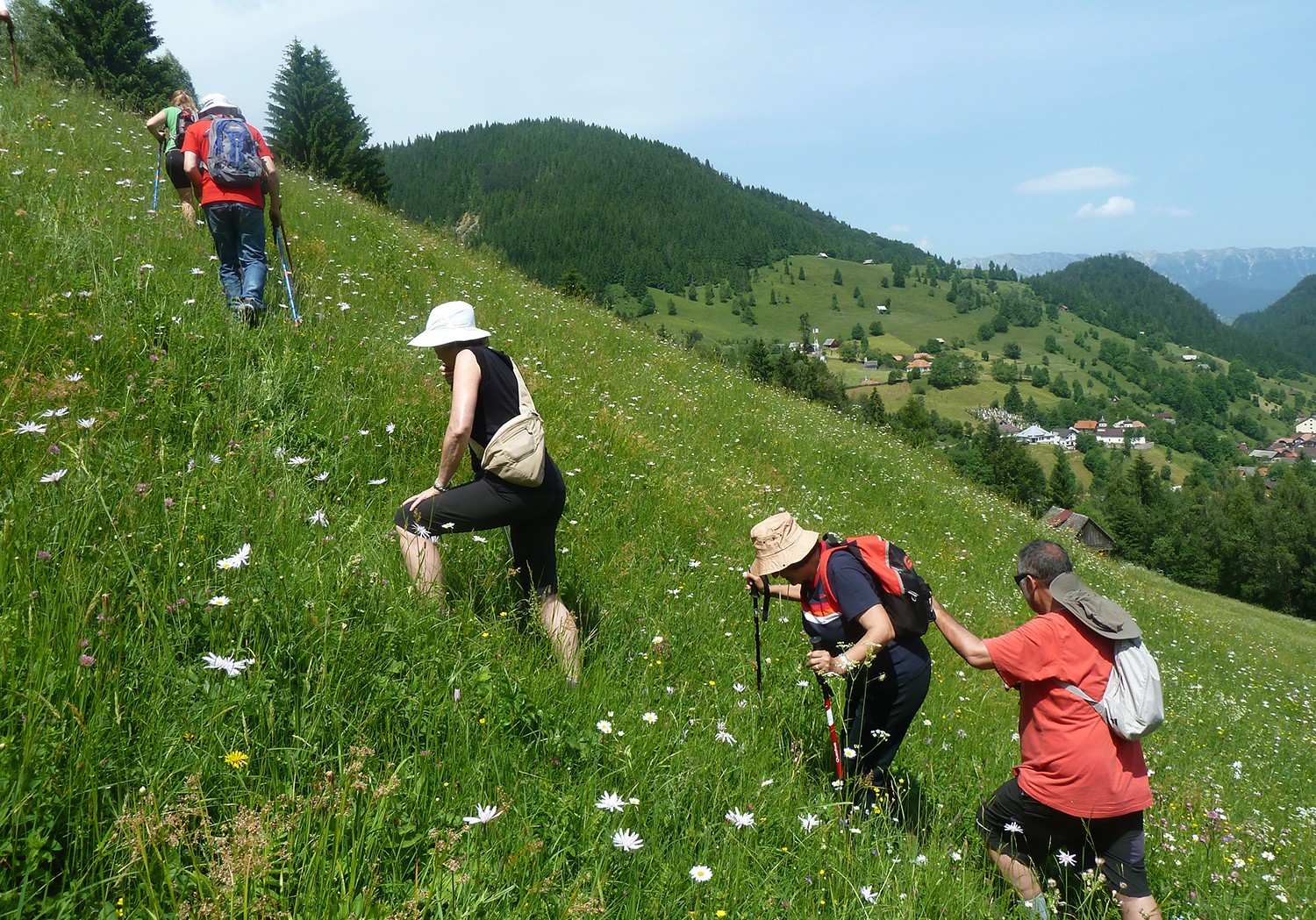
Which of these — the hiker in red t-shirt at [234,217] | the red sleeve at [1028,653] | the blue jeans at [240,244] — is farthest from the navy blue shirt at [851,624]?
the blue jeans at [240,244]

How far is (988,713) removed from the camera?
6.48m

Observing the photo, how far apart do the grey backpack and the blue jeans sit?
22.4 feet

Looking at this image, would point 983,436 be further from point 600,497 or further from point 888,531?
point 600,497

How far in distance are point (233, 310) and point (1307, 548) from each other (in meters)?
99.1

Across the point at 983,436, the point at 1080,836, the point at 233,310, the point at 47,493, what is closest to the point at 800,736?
the point at 1080,836

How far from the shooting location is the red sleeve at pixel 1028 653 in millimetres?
4023

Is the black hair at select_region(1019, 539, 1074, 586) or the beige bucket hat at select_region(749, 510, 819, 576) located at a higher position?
the black hair at select_region(1019, 539, 1074, 586)

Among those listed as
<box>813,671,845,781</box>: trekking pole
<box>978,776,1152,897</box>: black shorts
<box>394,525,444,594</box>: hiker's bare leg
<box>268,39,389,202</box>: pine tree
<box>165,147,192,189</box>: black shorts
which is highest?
<box>268,39,389,202</box>: pine tree

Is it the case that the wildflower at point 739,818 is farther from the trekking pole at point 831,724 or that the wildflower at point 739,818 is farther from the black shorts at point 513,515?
the black shorts at point 513,515

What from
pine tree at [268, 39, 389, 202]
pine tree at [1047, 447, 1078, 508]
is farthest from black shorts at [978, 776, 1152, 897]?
pine tree at [1047, 447, 1078, 508]

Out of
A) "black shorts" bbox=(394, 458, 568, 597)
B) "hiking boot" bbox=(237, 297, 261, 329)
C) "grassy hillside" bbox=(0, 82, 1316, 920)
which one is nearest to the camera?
"grassy hillside" bbox=(0, 82, 1316, 920)

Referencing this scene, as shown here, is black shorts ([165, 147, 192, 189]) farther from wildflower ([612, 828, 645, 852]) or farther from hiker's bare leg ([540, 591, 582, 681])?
wildflower ([612, 828, 645, 852])

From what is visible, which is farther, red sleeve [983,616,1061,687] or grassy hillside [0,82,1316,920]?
red sleeve [983,616,1061,687]

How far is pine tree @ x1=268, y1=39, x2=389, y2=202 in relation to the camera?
45250mm
